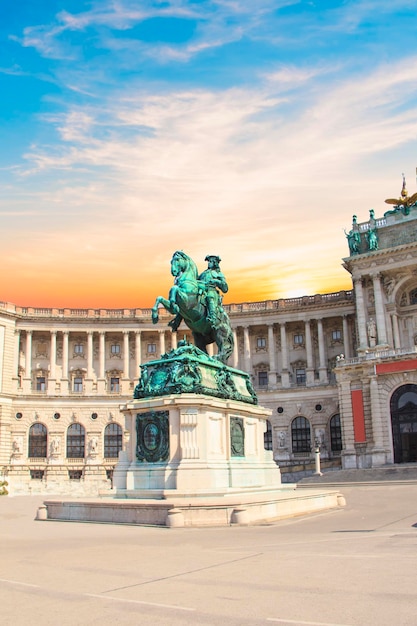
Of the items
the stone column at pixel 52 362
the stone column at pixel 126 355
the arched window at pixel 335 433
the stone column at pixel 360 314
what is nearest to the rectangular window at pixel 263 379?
the arched window at pixel 335 433

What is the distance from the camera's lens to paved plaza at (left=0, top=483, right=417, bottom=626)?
296 inches

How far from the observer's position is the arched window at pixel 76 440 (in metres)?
74.5

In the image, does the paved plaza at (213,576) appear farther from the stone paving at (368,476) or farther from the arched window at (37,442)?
the arched window at (37,442)

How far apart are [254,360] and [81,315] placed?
21091 millimetres

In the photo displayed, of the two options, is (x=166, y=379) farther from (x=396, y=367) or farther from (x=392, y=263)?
(x=392, y=263)

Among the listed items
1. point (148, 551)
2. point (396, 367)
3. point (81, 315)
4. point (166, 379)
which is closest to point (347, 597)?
point (148, 551)

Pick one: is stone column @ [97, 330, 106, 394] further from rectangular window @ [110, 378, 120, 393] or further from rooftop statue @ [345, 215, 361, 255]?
rooftop statue @ [345, 215, 361, 255]

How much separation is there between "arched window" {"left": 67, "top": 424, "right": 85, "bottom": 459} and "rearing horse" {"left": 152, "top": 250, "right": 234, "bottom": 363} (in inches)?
2131

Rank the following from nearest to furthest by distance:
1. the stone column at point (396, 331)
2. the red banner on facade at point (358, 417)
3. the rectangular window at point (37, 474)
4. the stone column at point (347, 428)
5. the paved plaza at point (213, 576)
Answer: the paved plaza at point (213, 576) → the stone column at point (347, 428) → the red banner on facade at point (358, 417) → the stone column at point (396, 331) → the rectangular window at point (37, 474)

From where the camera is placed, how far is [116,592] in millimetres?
8875

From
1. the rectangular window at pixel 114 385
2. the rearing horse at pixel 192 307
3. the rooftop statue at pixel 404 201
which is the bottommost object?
the rearing horse at pixel 192 307

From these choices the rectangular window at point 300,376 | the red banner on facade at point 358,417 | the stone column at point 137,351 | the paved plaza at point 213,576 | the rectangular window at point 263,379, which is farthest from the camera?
the stone column at point 137,351

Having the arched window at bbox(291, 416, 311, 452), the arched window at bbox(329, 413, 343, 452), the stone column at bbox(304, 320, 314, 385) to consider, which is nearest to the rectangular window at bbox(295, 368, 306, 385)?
the stone column at bbox(304, 320, 314, 385)

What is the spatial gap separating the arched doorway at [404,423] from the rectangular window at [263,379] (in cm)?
2111
